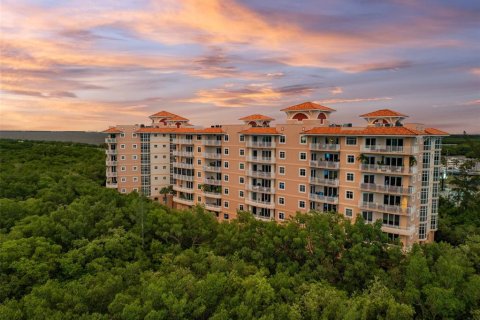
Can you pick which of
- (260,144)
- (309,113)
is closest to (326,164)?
(309,113)

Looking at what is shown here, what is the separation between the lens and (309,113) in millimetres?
52625

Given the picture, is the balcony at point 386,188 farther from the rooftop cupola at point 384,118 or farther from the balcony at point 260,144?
the balcony at point 260,144

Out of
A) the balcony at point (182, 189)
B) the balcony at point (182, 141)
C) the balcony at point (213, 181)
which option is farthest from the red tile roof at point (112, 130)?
the balcony at point (213, 181)

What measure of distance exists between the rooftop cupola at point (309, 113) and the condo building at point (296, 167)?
165 mm

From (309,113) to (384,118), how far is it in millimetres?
11062

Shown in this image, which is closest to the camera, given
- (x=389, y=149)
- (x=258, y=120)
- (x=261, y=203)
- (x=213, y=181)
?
(x=389, y=149)

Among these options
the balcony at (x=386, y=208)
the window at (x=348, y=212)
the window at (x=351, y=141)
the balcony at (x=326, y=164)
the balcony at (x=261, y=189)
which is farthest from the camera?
the balcony at (x=261, y=189)

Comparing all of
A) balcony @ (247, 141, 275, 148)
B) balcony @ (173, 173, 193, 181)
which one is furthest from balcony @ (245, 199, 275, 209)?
balcony @ (173, 173, 193, 181)

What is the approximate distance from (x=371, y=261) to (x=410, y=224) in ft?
33.7

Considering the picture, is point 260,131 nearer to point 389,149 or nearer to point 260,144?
point 260,144

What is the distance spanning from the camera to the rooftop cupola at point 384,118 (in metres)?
45.7

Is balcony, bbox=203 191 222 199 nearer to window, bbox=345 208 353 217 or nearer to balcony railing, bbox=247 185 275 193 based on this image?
balcony railing, bbox=247 185 275 193

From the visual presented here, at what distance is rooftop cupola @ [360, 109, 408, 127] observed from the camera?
150ft

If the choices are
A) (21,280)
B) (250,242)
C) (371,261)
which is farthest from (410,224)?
(21,280)
